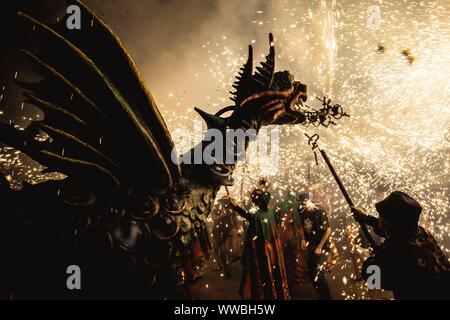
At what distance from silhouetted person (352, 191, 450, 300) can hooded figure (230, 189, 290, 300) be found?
10.2ft

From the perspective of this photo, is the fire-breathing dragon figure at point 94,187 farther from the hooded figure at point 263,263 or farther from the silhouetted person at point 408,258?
the hooded figure at point 263,263

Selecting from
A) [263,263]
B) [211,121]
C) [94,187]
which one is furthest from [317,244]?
[94,187]

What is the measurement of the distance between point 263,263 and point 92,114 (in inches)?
170

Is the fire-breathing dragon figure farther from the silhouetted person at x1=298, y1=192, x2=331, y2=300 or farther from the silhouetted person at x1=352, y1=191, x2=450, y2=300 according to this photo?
the silhouetted person at x1=298, y1=192, x2=331, y2=300

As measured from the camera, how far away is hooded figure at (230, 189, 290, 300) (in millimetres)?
5359

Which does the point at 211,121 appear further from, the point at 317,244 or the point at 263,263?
the point at 317,244

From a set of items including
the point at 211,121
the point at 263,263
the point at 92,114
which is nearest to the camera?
the point at 92,114

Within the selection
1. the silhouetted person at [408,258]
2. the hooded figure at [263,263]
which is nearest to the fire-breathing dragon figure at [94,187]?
the silhouetted person at [408,258]

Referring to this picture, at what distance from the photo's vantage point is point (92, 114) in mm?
2213

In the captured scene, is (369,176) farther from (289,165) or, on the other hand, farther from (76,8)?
(76,8)

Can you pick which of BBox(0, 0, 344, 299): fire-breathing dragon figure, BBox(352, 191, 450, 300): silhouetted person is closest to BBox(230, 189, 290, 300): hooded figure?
BBox(352, 191, 450, 300): silhouetted person

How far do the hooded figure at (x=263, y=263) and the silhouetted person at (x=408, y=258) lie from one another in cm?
312
